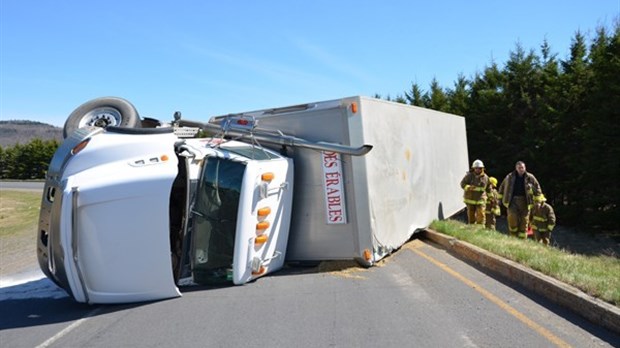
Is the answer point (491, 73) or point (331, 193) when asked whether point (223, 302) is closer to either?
point (331, 193)

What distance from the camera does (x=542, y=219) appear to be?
34.8 feet

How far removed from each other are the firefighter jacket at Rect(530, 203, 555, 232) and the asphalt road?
492 centimetres

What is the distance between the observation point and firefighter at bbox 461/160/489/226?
36.9 ft

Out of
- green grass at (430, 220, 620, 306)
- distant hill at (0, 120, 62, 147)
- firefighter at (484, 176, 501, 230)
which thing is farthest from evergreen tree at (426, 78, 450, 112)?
distant hill at (0, 120, 62, 147)

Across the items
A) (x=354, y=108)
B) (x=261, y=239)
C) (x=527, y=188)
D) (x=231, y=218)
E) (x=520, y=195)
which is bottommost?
(x=520, y=195)

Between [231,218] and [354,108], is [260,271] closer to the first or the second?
[231,218]

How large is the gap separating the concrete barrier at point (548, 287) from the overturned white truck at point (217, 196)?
4.12 feet

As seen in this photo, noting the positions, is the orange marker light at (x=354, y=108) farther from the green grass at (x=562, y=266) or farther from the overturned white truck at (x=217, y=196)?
the green grass at (x=562, y=266)

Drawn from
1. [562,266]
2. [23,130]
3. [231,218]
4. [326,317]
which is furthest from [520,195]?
[23,130]

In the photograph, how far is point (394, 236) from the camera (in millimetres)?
7828

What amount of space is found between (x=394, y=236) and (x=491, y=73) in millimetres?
15220

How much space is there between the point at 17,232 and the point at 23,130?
139 metres

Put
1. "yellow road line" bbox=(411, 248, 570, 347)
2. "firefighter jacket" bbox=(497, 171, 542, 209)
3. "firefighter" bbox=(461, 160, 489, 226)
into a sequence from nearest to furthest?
"yellow road line" bbox=(411, 248, 570, 347) → "firefighter jacket" bbox=(497, 171, 542, 209) → "firefighter" bbox=(461, 160, 489, 226)

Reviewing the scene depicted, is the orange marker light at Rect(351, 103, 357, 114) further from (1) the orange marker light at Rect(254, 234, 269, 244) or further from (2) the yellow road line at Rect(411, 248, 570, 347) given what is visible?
(2) the yellow road line at Rect(411, 248, 570, 347)
